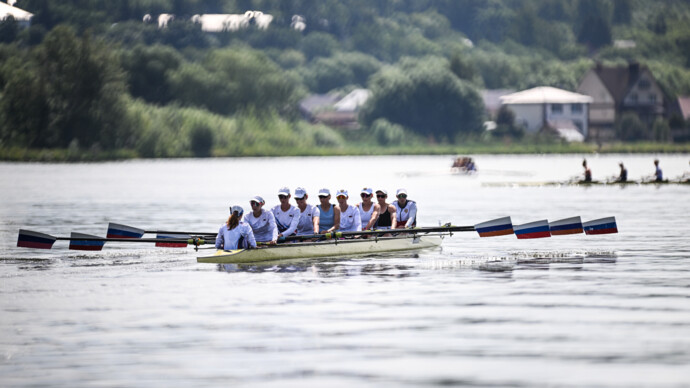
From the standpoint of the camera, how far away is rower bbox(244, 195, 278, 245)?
28438mm

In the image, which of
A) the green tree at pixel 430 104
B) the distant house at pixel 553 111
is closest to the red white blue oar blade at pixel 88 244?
the green tree at pixel 430 104

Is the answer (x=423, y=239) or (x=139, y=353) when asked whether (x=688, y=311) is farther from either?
(x=423, y=239)

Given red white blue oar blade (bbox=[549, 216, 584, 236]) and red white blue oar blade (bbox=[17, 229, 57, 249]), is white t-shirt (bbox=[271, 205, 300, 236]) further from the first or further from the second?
red white blue oar blade (bbox=[549, 216, 584, 236])

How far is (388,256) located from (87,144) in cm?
8847

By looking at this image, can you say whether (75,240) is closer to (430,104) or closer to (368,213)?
(368,213)

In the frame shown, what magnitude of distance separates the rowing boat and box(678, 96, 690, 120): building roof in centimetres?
16608

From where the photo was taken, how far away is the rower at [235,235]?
2780cm

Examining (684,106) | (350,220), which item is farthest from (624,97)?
(350,220)

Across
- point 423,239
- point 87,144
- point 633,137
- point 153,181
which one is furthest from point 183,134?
point 423,239

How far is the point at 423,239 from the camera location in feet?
107

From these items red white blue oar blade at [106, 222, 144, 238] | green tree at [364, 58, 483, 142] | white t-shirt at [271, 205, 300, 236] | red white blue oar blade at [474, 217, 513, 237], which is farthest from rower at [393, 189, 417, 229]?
green tree at [364, 58, 483, 142]

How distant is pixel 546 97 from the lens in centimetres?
18412

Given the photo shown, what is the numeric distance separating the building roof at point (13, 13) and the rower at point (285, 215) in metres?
86.9

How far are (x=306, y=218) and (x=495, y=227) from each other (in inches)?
175
